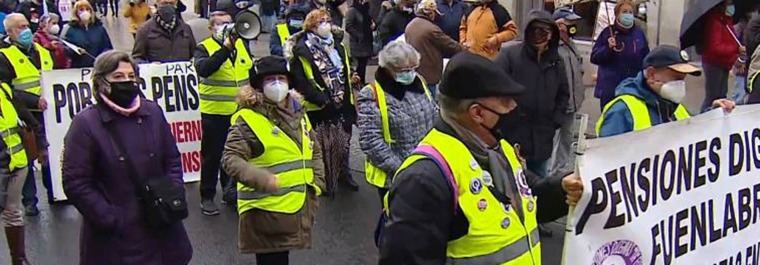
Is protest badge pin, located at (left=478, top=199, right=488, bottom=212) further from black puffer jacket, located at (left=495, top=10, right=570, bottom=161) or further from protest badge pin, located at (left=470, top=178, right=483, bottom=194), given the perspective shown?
black puffer jacket, located at (left=495, top=10, right=570, bottom=161)

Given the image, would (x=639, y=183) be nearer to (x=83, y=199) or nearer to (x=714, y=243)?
(x=714, y=243)

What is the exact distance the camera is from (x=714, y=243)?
4.25 metres

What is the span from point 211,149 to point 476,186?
529 cm

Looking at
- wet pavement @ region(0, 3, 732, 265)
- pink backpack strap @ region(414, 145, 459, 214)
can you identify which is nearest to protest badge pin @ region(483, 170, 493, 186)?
pink backpack strap @ region(414, 145, 459, 214)

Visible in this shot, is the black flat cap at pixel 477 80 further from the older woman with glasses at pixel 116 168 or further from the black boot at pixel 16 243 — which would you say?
the black boot at pixel 16 243

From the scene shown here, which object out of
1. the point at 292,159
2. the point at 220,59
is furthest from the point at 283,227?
the point at 220,59

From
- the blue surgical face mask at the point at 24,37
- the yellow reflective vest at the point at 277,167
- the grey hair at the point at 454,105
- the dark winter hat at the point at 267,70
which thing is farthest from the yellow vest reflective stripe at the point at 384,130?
the blue surgical face mask at the point at 24,37

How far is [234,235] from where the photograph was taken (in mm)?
7602

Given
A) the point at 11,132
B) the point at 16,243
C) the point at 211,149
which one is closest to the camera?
the point at 16,243

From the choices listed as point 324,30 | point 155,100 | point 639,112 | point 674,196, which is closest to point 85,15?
point 155,100

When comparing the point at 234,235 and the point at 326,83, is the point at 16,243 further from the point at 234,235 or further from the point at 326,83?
the point at 326,83

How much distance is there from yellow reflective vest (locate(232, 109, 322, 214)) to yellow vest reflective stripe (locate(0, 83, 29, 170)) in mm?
1864

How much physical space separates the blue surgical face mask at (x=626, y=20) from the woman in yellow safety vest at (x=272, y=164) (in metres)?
4.57

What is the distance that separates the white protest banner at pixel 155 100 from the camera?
8.30m
